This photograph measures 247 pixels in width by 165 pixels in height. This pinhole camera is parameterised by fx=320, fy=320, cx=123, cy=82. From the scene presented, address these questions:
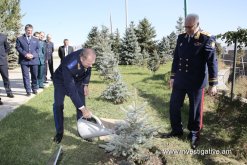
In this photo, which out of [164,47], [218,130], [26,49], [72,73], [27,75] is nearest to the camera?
[72,73]

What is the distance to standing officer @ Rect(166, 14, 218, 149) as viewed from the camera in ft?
16.8

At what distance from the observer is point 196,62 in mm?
5289

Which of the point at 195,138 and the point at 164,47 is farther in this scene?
the point at 164,47

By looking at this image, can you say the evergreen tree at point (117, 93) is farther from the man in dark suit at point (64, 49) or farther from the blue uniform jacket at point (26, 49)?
the man in dark suit at point (64, 49)

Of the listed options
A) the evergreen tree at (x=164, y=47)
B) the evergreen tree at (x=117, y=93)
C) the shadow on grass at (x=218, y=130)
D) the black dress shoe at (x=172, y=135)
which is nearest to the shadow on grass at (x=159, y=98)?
the shadow on grass at (x=218, y=130)

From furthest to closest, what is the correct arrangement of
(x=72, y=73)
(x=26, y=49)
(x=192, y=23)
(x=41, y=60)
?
1. (x=41, y=60)
2. (x=26, y=49)
3. (x=72, y=73)
4. (x=192, y=23)

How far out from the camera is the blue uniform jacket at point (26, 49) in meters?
Answer: 9.85

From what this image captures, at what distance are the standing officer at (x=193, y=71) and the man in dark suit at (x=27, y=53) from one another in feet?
18.6

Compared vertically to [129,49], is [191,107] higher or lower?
lower

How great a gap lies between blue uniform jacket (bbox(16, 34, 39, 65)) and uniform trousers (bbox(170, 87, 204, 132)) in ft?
19.1

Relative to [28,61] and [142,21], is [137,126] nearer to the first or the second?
[28,61]

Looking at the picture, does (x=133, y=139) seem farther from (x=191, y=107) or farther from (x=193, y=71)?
(x=193, y=71)

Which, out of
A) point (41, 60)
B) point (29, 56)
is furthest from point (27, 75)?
point (41, 60)

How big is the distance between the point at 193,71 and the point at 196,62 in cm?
16
